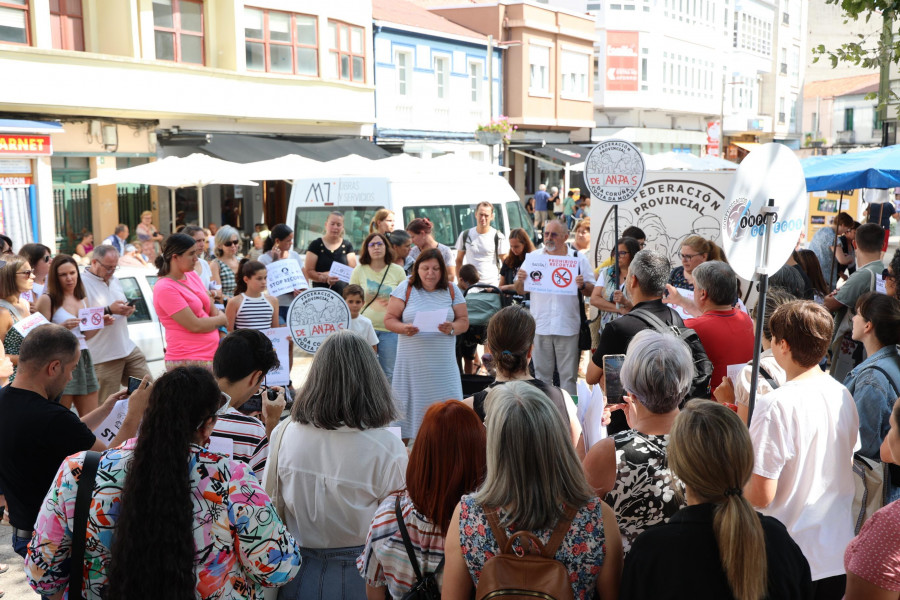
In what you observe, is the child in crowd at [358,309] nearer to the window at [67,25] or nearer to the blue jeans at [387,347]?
the blue jeans at [387,347]

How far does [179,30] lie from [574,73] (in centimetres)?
2199

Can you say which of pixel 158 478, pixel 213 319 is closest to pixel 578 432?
pixel 158 478

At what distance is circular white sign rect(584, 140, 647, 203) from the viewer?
27.5 feet

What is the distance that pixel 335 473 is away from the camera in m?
3.47

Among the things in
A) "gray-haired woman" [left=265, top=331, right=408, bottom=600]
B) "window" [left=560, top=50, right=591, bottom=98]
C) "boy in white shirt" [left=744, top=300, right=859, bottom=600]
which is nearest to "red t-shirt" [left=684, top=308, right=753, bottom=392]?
"boy in white shirt" [left=744, top=300, right=859, bottom=600]

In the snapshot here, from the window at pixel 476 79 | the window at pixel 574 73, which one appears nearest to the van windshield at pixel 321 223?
the window at pixel 476 79

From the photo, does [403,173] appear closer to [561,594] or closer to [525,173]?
[561,594]

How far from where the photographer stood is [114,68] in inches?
782

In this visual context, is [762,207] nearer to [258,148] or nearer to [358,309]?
[358,309]

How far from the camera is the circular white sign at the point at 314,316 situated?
259 inches

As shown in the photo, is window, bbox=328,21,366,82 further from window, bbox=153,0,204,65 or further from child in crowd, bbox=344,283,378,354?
child in crowd, bbox=344,283,378,354

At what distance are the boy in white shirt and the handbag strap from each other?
2.45 m

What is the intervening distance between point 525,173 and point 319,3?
16575 mm

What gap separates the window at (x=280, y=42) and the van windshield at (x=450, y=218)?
462 inches
